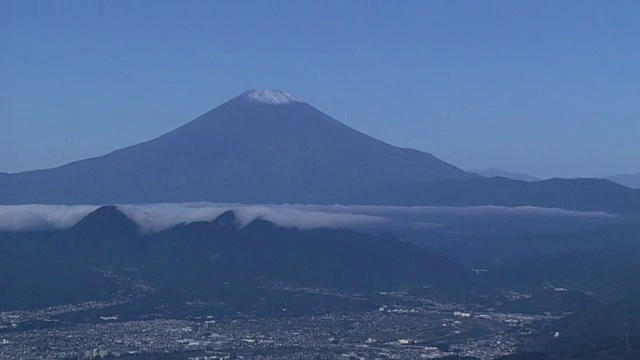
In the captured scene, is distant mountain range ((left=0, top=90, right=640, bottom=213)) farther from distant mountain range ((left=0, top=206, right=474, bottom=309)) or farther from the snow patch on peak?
distant mountain range ((left=0, top=206, right=474, bottom=309))

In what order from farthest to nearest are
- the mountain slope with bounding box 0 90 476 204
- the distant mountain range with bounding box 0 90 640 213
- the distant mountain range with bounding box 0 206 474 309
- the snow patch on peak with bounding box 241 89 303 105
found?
the snow patch on peak with bounding box 241 89 303 105 < the mountain slope with bounding box 0 90 476 204 < the distant mountain range with bounding box 0 90 640 213 < the distant mountain range with bounding box 0 206 474 309

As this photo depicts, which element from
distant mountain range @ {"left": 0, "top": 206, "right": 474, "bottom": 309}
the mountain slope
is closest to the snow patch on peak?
the mountain slope

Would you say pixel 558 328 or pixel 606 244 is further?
pixel 606 244

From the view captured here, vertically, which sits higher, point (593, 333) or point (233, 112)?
point (233, 112)

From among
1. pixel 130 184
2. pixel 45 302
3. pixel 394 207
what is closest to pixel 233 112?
pixel 130 184

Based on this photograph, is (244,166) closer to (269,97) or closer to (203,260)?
(269,97)

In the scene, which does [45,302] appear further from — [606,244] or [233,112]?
[233,112]

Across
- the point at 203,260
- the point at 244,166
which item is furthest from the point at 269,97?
the point at 203,260
